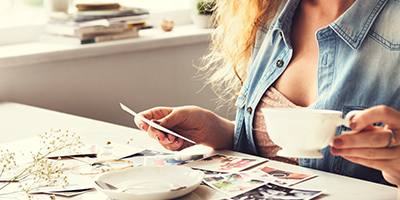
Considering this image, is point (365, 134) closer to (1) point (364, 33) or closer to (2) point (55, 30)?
(1) point (364, 33)

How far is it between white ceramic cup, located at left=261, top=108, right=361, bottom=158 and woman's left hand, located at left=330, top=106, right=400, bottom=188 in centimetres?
2

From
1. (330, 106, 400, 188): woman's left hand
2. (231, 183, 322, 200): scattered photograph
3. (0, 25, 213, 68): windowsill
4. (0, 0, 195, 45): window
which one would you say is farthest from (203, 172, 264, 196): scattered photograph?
(0, 0, 195, 45): window

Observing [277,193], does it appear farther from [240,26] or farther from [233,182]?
[240,26]

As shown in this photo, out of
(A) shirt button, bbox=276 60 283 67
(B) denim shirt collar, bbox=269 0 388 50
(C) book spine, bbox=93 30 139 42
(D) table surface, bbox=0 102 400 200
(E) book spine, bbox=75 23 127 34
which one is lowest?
(D) table surface, bbox=0 102 400 200

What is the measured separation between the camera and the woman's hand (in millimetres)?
1042

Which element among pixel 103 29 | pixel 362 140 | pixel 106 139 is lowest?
pixel 106 139

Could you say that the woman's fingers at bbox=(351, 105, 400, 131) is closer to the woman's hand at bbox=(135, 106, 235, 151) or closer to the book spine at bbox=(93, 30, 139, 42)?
the woman's hand at bbox=(135, 106, 235, 151)

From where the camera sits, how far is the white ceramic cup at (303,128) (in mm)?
665

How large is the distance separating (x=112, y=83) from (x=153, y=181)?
1188 mm

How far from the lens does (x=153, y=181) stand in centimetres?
82

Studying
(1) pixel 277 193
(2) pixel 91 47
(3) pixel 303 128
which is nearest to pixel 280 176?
(1) pixel 277 193

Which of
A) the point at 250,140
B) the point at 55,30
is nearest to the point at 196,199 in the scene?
the point at 250,140

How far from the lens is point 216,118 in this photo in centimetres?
119

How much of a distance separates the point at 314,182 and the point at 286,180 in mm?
49
